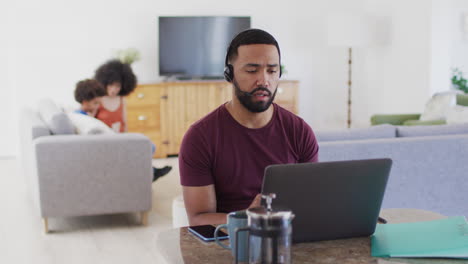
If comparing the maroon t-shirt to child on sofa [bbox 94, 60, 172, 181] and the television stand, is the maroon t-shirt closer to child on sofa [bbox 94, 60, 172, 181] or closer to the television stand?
child on sofa [bbox 94, 60, 172, 181]

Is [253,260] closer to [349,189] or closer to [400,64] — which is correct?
[349,189]

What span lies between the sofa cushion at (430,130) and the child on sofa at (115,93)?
2169mm

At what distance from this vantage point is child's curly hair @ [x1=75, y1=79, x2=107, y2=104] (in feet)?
15.5

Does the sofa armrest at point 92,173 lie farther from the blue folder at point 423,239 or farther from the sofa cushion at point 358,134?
the blue folder at point 423,239

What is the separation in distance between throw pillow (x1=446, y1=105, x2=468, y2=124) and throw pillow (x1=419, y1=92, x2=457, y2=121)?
0.43ft

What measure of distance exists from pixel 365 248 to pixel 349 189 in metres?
0.14

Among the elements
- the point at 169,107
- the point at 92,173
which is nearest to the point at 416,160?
the point at 92,173

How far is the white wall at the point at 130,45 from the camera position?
6.61 metres

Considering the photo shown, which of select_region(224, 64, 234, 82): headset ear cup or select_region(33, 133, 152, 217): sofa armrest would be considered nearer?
select_region(224, 64, 234, 82): headset ear cup

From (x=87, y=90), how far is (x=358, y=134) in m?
2.25

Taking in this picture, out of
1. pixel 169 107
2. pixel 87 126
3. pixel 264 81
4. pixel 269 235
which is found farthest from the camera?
pixel 169 107

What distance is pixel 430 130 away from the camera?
11.7 feet

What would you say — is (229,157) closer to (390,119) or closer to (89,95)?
(89,95)

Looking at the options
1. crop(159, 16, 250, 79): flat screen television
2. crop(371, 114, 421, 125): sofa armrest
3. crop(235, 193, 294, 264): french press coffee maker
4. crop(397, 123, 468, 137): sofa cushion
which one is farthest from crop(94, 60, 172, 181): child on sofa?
crop(235, 193, 294, 264): french press coffee maker
